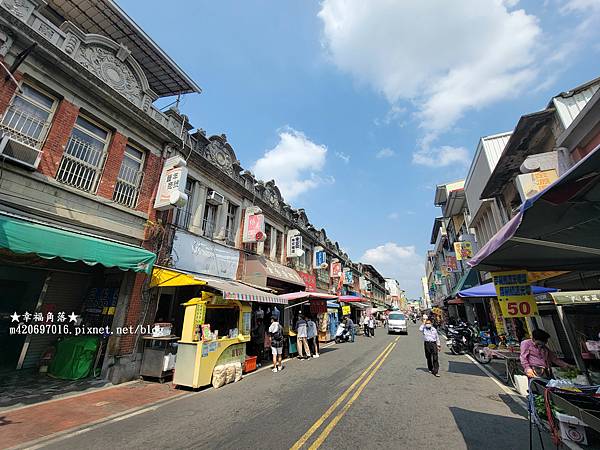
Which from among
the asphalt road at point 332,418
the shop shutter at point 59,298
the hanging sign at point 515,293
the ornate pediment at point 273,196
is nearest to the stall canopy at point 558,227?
the hanging sign at point 515,293

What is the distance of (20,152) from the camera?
650cm

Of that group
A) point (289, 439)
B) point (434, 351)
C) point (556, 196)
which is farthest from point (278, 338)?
point (556, 196)

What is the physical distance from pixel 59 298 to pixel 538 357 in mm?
13259

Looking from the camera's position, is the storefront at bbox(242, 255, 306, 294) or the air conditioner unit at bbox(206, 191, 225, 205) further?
the storefront at bbox(242, 255, 306, 294)

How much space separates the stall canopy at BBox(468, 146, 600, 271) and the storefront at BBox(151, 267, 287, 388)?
719 centimetres

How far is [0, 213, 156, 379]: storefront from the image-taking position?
310 inches

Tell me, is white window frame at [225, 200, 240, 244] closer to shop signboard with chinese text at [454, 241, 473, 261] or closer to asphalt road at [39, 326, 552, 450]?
asphalt road at [39, 326, 552, 450]

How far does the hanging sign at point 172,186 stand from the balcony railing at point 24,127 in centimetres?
336

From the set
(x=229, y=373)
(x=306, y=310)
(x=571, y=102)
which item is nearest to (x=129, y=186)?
(x=229, y=373)

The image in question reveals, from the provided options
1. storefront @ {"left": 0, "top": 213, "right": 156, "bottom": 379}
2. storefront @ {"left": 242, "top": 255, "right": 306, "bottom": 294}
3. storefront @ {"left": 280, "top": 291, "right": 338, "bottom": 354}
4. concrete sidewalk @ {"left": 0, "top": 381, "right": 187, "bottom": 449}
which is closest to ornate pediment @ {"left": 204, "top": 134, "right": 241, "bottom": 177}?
storefront @ {"left": 242, "top": 255, "right": 306, "bottom": 294}

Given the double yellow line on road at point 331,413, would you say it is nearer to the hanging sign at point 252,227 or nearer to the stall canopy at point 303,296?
the stall canopy at point 303,296

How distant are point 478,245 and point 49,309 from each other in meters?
23.9

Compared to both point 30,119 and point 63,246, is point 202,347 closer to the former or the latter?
point 63,246

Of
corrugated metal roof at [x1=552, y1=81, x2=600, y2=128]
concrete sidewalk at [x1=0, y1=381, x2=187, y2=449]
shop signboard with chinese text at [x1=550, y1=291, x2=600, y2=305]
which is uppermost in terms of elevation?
corrugated metal roof at [x1=552, y1=81, x2=600, y2=128]
